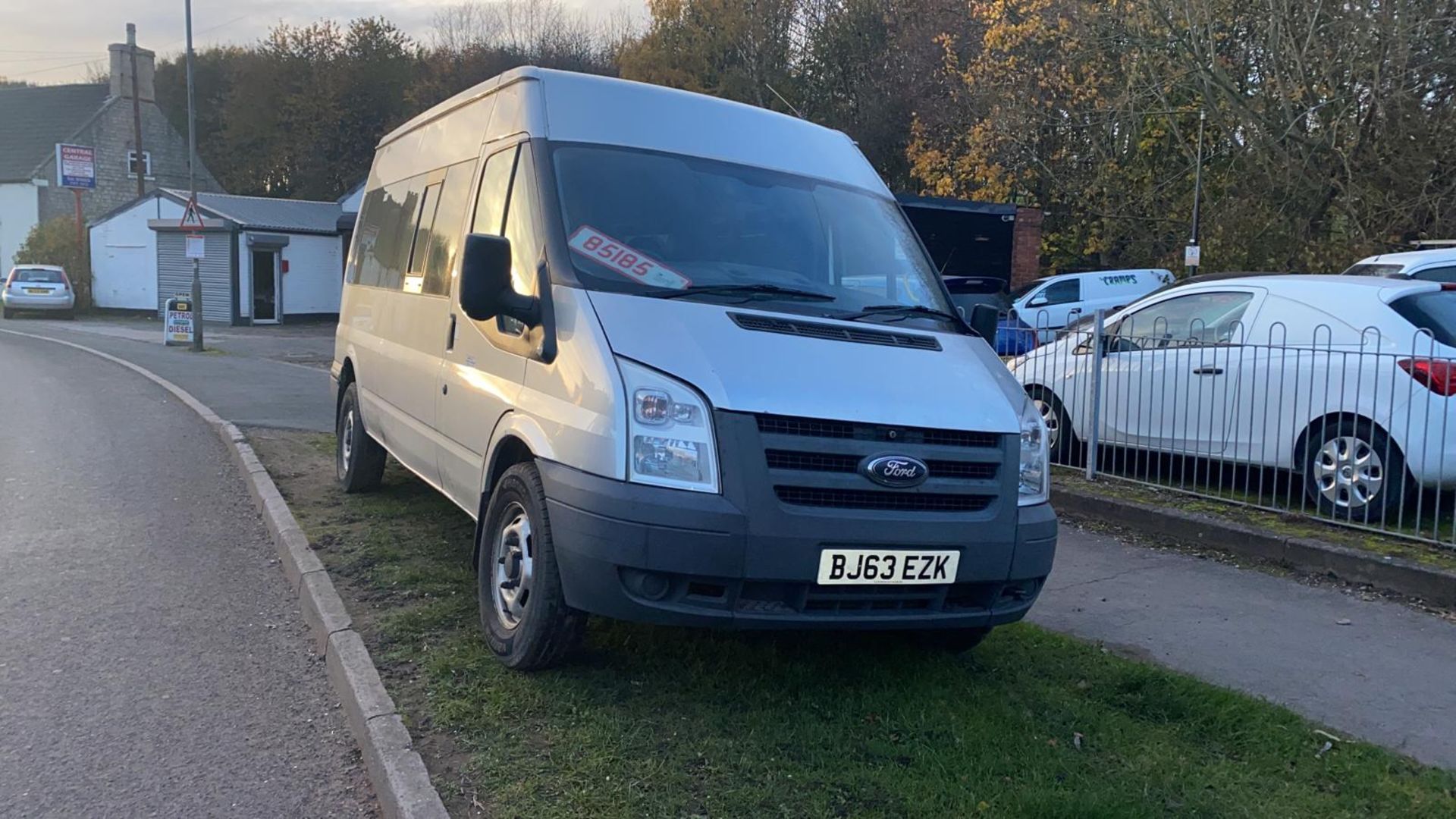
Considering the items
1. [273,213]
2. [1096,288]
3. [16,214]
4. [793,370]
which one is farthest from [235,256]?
[793,370]

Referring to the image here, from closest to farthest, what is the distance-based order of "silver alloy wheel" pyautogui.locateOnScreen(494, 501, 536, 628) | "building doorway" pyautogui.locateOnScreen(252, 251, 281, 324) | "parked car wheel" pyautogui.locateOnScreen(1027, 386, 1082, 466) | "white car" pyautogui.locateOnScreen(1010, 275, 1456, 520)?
"silver alloy wheel" pyautogui.locateOnScreen(494, 501, 536, 628), "white car" pyautogui.locateOnScreen(1010, 275, 1456, 520), "parked car wheel" pyautogui.locateOnScreen(1027, 386, 1082, 466), "building doorway" pyautogui.locateOnScreen(252, 251, 281, 324)

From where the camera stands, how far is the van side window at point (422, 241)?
647 centimetres

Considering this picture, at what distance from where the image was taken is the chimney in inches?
1918

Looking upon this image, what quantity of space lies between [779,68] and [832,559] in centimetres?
3614

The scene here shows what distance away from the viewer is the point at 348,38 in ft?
167

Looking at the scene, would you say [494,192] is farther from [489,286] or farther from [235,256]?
[235,256]

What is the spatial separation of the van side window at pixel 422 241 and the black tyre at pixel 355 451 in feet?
5.35

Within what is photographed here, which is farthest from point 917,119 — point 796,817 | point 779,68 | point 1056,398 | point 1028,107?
point 796,817

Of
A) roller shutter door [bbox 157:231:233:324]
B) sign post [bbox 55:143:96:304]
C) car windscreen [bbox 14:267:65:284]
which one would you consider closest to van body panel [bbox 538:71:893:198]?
roller shutter door [bbox 157:231:233:324]

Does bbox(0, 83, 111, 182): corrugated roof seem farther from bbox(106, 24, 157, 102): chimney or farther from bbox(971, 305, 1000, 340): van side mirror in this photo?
bbox(971, 305, 1000, 340): van side mirror

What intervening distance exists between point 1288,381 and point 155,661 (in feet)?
22.8

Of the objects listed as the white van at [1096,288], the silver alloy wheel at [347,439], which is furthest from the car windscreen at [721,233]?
the white van at [1096,288]

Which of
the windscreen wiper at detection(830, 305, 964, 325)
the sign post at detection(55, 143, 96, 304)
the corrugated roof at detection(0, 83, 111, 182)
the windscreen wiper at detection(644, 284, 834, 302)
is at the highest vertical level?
the corrugated roof at detection(0, 83, 111, 182)

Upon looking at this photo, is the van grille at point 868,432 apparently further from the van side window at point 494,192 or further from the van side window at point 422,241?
the van side window at point 422,241
